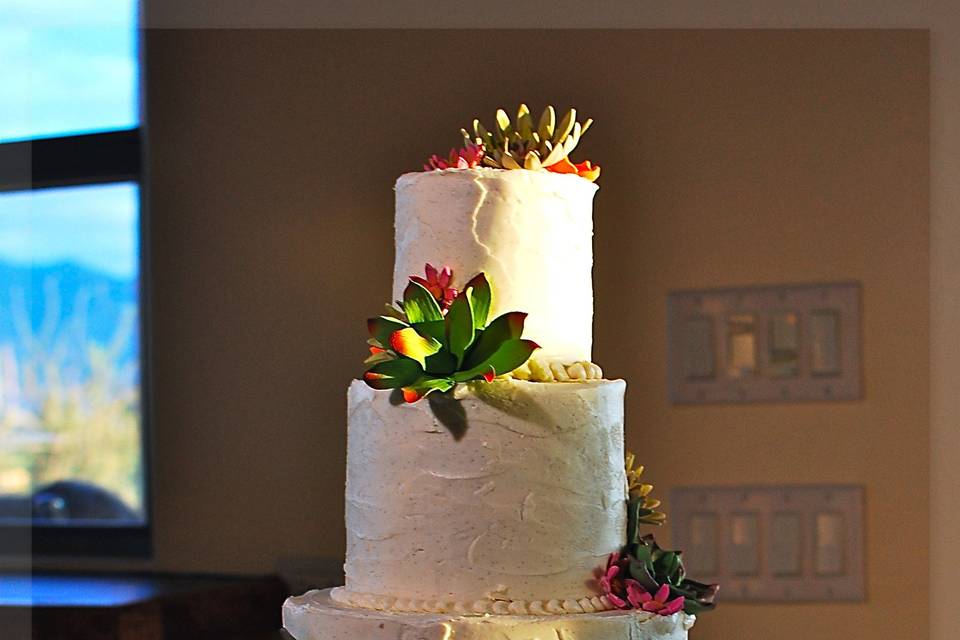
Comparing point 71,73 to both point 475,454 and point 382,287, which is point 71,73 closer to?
point 382,287

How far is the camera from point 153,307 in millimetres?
3492

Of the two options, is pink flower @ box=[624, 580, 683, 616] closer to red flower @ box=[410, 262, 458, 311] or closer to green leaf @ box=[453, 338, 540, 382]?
green leaf @ box=[453, 338, 540, 382]

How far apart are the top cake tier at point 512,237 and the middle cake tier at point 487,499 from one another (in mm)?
134

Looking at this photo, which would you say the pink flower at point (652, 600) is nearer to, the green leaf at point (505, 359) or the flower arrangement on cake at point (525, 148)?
the green leaf at point (505, 359)

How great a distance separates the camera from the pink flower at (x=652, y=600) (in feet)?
5.50

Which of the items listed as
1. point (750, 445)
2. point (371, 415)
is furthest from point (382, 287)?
point (371, 415)

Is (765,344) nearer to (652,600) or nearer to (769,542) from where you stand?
(769,542)

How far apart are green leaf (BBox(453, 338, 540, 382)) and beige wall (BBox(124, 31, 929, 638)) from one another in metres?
1.75

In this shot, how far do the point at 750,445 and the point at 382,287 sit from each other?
3.75 feet

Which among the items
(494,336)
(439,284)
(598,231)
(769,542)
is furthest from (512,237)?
(769,542)

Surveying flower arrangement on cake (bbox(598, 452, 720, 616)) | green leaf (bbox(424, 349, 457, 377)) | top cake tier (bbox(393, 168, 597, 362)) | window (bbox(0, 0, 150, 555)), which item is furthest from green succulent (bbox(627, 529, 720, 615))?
window (bbox(0, 0, 150, 555))

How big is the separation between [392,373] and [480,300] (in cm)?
16

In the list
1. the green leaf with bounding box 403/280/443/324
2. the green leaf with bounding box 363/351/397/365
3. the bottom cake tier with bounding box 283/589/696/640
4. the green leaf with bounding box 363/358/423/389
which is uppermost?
the green leaf with bounding box 403/280/443/324

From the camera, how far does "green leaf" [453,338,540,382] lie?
158 cm
